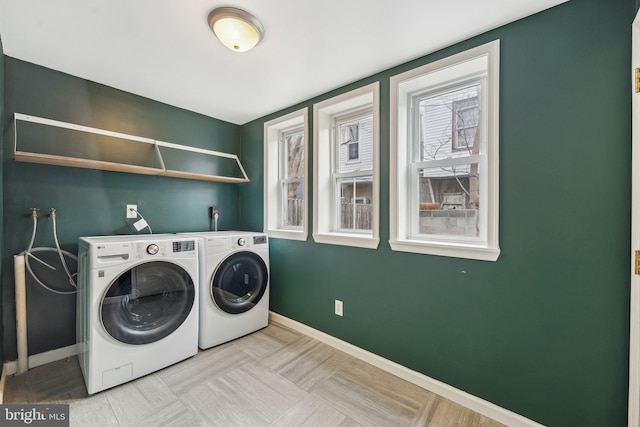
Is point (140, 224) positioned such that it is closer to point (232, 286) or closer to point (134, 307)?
point (134, 307)

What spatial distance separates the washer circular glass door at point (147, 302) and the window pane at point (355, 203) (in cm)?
140

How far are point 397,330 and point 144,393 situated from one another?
5.68 feet

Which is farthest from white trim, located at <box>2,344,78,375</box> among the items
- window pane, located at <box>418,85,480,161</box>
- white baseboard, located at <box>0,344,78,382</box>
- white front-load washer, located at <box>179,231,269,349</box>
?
window pane, located at <box>418,85,480,161</box>

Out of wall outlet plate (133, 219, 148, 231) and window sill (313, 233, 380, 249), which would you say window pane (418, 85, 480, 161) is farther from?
wall outlet plate (133, 219, 148, 231)

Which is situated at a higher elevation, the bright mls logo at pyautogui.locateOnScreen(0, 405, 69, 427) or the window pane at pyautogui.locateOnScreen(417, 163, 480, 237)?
the window pane at pyautogui.locateOnScreen(417, 163, 480, 237)

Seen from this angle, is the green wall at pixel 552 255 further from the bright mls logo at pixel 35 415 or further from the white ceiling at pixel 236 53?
the bright mls logo at pixel 35 415

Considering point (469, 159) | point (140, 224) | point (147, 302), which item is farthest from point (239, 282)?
point (469, 159)

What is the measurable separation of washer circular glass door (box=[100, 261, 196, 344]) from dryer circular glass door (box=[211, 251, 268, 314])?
26 cm

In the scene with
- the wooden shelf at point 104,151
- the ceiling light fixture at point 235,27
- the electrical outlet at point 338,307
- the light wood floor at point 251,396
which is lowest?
the light wood floor at point 251,396

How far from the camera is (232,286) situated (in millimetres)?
2422

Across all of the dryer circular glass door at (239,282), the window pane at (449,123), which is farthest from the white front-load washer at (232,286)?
the window pane at (449,123)

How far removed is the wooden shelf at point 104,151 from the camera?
1920 mm

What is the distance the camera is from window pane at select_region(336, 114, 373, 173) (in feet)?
7.65

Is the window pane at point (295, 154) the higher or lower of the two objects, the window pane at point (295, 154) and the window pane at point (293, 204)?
the higher
